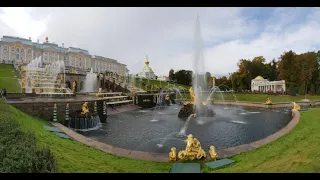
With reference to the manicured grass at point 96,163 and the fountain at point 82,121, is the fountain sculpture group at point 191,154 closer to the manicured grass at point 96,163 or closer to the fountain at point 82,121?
the manicured grass at point 96,163

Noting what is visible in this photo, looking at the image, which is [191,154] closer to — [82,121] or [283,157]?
[283,157]

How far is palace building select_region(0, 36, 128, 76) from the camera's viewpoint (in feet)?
234

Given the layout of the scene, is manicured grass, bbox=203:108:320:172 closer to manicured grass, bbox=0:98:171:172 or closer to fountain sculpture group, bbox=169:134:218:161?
fountain sculpture group, bbox=169:134:218:161

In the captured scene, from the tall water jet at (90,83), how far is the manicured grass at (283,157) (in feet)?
123

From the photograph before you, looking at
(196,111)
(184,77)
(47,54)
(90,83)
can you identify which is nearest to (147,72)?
(184,77)

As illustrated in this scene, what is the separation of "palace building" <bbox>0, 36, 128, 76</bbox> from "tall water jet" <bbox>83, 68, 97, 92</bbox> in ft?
55.3

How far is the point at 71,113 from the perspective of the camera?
1573 centimetres

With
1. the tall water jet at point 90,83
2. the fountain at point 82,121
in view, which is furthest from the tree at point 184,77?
the fountain at point 82,121

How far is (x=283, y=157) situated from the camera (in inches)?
286

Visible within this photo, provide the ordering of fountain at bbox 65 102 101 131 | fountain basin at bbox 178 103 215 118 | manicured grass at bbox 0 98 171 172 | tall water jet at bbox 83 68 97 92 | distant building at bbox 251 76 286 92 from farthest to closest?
distant building at bbox 251 76 286 92 < tall water jet at bbox 83 68 97 92 < fountain basin at bbox 178 103 215 118 < fountain at bbox 65 102 101 131 < manicured grass at bbox 0 98 171 172

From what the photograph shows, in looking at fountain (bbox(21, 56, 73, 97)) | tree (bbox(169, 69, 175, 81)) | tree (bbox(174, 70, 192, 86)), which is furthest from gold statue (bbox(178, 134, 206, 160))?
tree (bbox(169, 69, 175, 81))

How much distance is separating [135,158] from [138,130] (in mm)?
6291
